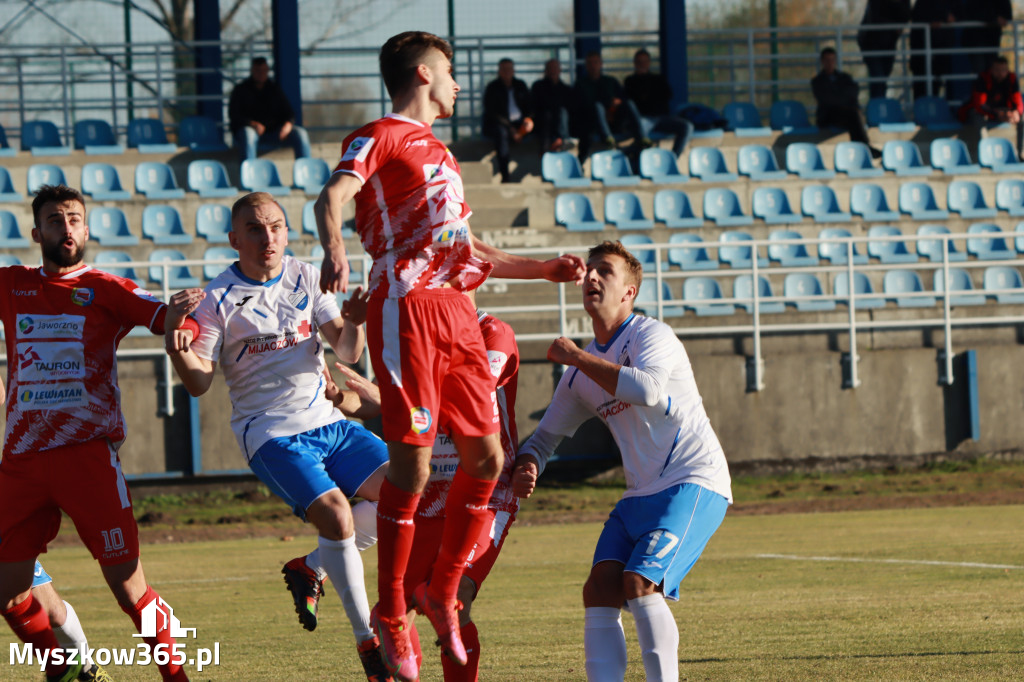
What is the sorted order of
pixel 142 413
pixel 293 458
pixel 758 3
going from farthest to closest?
pixel 758 3
pixel 142 413
pixel 293 458

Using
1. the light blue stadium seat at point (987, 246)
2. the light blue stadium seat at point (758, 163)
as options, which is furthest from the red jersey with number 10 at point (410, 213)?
the light blue stadium seat at point (758, 163)

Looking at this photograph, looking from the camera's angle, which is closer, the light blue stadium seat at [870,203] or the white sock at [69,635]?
the white sock at [69,635]

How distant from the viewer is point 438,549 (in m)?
5.61

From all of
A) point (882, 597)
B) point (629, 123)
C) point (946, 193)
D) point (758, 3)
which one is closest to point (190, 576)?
point (882, 597)

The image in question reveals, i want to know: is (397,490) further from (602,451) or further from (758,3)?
(758,3)

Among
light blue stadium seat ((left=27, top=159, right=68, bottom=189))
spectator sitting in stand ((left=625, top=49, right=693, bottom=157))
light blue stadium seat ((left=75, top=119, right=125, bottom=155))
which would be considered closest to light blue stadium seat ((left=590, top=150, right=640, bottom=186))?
spectator sitting in stand ((left=625, top=49, right=693, bottom=157))

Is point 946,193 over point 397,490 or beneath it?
over

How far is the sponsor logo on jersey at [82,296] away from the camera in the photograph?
18.0 feet

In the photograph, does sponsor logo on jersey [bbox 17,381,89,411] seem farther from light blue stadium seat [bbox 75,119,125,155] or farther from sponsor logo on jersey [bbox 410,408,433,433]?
light blue stadium seat [bbox 75,119,125,155]

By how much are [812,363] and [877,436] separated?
1215 mm

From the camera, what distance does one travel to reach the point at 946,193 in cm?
1914

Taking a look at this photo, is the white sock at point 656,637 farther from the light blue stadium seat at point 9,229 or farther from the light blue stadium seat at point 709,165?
the light blue stadium seat at point 709,165

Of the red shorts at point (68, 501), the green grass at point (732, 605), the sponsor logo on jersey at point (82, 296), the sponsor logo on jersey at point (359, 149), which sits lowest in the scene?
the green grass at point (732, 605)

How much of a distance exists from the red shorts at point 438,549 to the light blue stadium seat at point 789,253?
1175 centimetres
